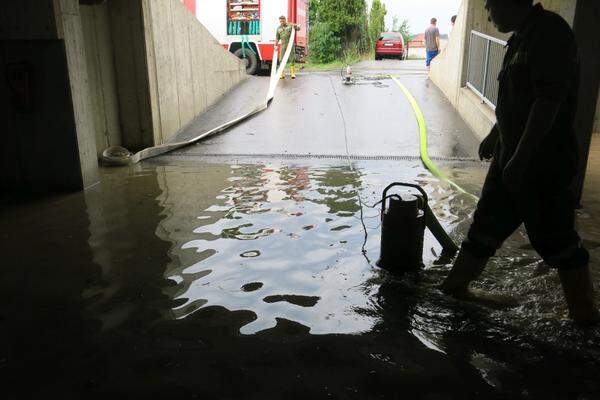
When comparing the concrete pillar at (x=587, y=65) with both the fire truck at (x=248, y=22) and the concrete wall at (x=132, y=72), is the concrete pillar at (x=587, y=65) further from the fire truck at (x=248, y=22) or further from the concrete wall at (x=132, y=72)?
the fire truck at (x=248, y=22)

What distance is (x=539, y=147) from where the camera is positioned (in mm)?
2828

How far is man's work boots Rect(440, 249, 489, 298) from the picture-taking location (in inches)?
131

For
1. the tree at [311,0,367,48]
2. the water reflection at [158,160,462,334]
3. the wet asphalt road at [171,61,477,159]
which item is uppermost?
the tree at [311,0,367,48]

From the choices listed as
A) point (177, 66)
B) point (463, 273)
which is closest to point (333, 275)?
point (463, 273)

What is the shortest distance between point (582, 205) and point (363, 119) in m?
5.42

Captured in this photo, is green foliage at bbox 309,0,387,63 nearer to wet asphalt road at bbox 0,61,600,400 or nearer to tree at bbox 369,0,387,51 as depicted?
tree at bbox 369,0,387,51

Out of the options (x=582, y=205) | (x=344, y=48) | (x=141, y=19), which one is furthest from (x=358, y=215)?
(x=344, y=48)

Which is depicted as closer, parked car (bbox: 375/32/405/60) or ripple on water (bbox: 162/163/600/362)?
Answer: ripple on water (bbox: 162/163/600/362)

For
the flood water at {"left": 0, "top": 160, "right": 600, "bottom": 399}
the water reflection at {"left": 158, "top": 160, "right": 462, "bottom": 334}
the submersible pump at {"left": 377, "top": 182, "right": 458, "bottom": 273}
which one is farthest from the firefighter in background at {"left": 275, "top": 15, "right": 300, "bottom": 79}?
the submersible pump at {"left": 377, "top": 182, "right": 458, "bottom": 273}

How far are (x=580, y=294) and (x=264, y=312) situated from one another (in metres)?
1.95

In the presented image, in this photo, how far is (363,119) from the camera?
1048 centimetres

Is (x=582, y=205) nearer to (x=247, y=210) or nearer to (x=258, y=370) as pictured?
(x=247, y=210)

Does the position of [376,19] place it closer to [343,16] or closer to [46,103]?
[343,16]

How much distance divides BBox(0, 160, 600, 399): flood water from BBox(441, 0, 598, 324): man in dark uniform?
0.54 meters
